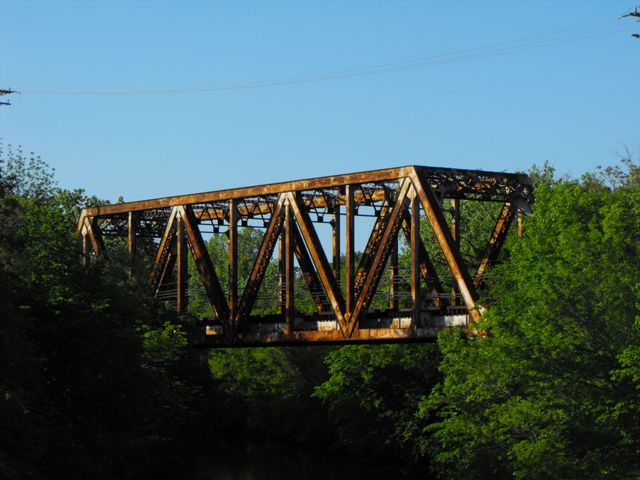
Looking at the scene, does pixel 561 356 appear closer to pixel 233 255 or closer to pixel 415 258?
pixel 415 258

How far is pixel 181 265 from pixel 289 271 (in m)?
8.50

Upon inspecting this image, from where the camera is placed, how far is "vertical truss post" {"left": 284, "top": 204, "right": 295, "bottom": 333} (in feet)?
177

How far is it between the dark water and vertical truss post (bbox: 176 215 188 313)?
8.57 m

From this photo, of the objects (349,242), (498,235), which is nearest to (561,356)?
(349,242)

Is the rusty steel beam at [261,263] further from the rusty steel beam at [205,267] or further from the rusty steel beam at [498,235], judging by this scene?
the rusty steel beam at [498,235]

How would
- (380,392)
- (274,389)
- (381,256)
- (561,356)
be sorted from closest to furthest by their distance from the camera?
(561,356) → (381,256) → (380,392) → (274,389)

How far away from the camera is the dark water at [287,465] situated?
63.1 metres

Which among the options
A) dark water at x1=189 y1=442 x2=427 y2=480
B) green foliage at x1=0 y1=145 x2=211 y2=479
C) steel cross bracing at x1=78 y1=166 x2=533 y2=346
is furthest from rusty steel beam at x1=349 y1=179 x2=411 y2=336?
dark water at x1=189 y1=442 x2=427 y2=480

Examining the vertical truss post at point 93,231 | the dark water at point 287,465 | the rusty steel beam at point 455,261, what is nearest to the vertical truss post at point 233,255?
the dark water at point 287,465

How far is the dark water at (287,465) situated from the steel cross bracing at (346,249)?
335 inches

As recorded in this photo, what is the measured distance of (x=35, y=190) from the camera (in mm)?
104375

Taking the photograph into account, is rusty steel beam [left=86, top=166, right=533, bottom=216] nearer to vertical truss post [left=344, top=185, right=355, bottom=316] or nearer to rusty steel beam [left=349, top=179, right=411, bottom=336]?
vertical truss post [left=344, top=185, right=355, bottom=316]

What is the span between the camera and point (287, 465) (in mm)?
68625

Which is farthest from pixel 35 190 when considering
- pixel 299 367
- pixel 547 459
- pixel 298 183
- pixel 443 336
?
pixel 547 459
